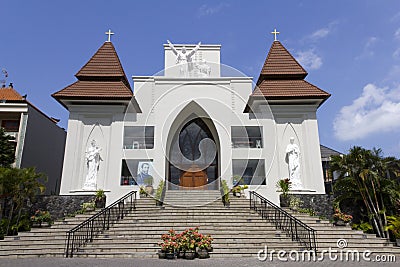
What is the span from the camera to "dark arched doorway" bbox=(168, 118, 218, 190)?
1780 cm

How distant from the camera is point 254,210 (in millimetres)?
12422

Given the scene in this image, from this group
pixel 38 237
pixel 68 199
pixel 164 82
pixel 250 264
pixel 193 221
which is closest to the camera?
pixel 250 264

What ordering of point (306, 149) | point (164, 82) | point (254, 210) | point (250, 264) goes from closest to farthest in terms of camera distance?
point (250, 264) < point (254, 210) < point (306, 149) < point (164, 82)

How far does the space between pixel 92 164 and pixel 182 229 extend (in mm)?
6509

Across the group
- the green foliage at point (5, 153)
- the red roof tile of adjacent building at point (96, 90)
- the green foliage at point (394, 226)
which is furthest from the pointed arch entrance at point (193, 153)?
the green foliage at point (394, 226)

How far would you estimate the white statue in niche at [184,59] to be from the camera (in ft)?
61.2

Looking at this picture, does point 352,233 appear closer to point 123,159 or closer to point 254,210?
point 254,210

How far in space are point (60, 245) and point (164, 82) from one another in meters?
10.9

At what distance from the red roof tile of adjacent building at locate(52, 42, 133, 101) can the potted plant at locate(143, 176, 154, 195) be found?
4173 mm

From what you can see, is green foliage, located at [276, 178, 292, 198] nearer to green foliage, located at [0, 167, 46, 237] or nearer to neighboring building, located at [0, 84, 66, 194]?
green foliage, located at [0, 167, 46, 237]

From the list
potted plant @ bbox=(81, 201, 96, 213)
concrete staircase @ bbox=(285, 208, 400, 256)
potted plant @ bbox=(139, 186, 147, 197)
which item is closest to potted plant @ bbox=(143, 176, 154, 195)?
potted plant @ bbox=(139, 186, 147, 197)

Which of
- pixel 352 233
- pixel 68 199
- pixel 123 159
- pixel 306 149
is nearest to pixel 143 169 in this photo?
pixel 123 159

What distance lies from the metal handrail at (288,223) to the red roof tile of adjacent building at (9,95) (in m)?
18.6

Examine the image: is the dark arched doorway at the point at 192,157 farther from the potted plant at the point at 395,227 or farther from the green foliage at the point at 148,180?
the potted plant at the point at 395,227
